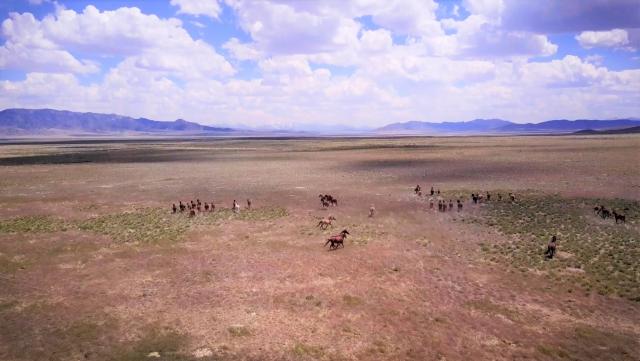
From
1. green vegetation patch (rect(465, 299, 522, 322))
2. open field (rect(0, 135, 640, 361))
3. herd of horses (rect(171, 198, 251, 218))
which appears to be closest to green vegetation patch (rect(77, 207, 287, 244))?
open field (rect(0, 135, 640, 361))

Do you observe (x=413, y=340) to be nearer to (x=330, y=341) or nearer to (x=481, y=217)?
(x=330, y=341)

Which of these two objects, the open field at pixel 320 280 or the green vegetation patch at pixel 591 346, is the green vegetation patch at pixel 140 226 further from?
the green vegetation patch at pixel 591 346

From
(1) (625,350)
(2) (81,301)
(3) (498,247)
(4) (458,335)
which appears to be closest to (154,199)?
(2) (81,301)

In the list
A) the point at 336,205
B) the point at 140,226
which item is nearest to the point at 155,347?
the point at 140,226

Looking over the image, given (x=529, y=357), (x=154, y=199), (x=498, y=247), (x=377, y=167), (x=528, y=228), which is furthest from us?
(x=377, y=167)

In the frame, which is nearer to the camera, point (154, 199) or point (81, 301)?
point (81, 301)
